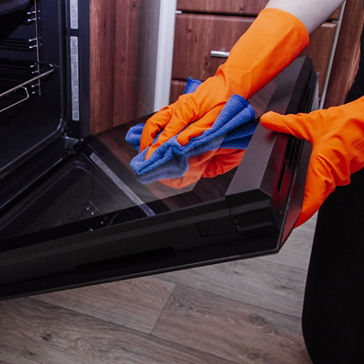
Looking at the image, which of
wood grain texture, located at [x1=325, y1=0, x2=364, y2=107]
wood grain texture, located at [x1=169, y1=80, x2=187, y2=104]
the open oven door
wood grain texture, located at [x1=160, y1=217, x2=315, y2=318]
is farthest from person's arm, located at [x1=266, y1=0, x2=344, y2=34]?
wood grain texture, located at [x1=169, y1=80, x2=187, y2=104]

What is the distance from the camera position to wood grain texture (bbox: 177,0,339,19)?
167 cm

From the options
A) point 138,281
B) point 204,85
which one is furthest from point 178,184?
point 138,281

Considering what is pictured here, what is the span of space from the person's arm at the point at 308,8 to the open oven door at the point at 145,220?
30 cm

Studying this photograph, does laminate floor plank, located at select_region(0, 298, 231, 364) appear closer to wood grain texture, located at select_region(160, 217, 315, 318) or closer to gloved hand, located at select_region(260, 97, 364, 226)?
wood grain texture, located at select_region(160, 217, 315, 318)

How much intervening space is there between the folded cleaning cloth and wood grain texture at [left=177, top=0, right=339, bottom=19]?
1.19 m

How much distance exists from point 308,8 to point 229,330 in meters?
0.79

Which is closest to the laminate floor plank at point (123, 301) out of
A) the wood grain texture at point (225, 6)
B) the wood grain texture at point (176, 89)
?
the wood grain texture at point (176, 89)

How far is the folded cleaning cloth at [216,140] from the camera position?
60 cm

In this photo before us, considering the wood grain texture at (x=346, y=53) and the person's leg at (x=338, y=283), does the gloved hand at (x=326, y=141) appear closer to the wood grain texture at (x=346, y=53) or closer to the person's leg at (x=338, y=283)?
the person's leg at (x=338, y=283)

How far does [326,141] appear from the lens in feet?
1.88

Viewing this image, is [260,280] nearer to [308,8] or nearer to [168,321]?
[168,321]

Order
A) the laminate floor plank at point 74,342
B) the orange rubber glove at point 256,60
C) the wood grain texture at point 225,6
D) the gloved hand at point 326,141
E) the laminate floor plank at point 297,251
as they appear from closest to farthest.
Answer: the gloved hand at point 326,141, the orange rubber glove at point 256,60, the laminate floor plank at point 74,342, the laminate floor plank at point 297,251, the wood grain texture at point 225,6

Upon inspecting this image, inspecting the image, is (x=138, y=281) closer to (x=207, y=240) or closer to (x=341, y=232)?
(x=341, y=232)

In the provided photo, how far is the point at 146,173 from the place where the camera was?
596mm
